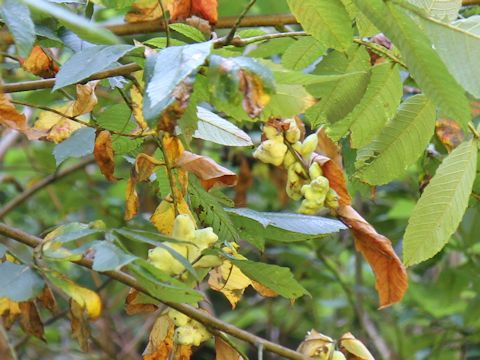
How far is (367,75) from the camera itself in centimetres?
87

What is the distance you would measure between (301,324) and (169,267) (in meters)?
1.88

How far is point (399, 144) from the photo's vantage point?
939 millimetres

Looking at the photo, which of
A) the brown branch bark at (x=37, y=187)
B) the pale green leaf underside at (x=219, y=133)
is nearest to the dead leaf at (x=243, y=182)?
the brown branch bark at (x=37, y=187)

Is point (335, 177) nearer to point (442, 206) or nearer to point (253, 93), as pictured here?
point (442, 206)

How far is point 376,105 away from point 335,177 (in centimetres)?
8

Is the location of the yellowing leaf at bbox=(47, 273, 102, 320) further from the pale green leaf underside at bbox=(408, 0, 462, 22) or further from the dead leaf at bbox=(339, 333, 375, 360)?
the pale green leaf underside at bbox=(408, 0, 462, 22)

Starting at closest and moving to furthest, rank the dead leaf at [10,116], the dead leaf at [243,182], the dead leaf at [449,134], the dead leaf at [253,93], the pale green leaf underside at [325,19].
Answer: the dead leaf at [253,93] < the pale green leaf underside at [325,19] < the dead leaf at [10,116] < the dead leaf at [449,134] < the dead leaf at [243,182]

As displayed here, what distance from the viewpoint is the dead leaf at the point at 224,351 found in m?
0.84

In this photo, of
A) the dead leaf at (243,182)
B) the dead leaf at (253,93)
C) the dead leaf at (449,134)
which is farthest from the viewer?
the dead leaf at (243,182)

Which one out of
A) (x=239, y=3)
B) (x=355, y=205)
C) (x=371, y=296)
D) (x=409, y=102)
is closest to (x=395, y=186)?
(x=355, y=205)

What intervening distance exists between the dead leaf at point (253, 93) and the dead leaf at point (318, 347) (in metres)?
0.27

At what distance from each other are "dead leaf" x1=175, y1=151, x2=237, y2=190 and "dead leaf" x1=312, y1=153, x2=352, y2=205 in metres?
0.09

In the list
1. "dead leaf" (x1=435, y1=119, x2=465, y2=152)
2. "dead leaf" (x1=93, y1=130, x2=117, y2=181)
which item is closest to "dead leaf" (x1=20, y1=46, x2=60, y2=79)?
"dead leaf" (x1=93, y1=130, x2=117, y2=181)

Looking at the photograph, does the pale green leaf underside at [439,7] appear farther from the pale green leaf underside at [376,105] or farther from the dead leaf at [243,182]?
the dead leaf at [243,182]
